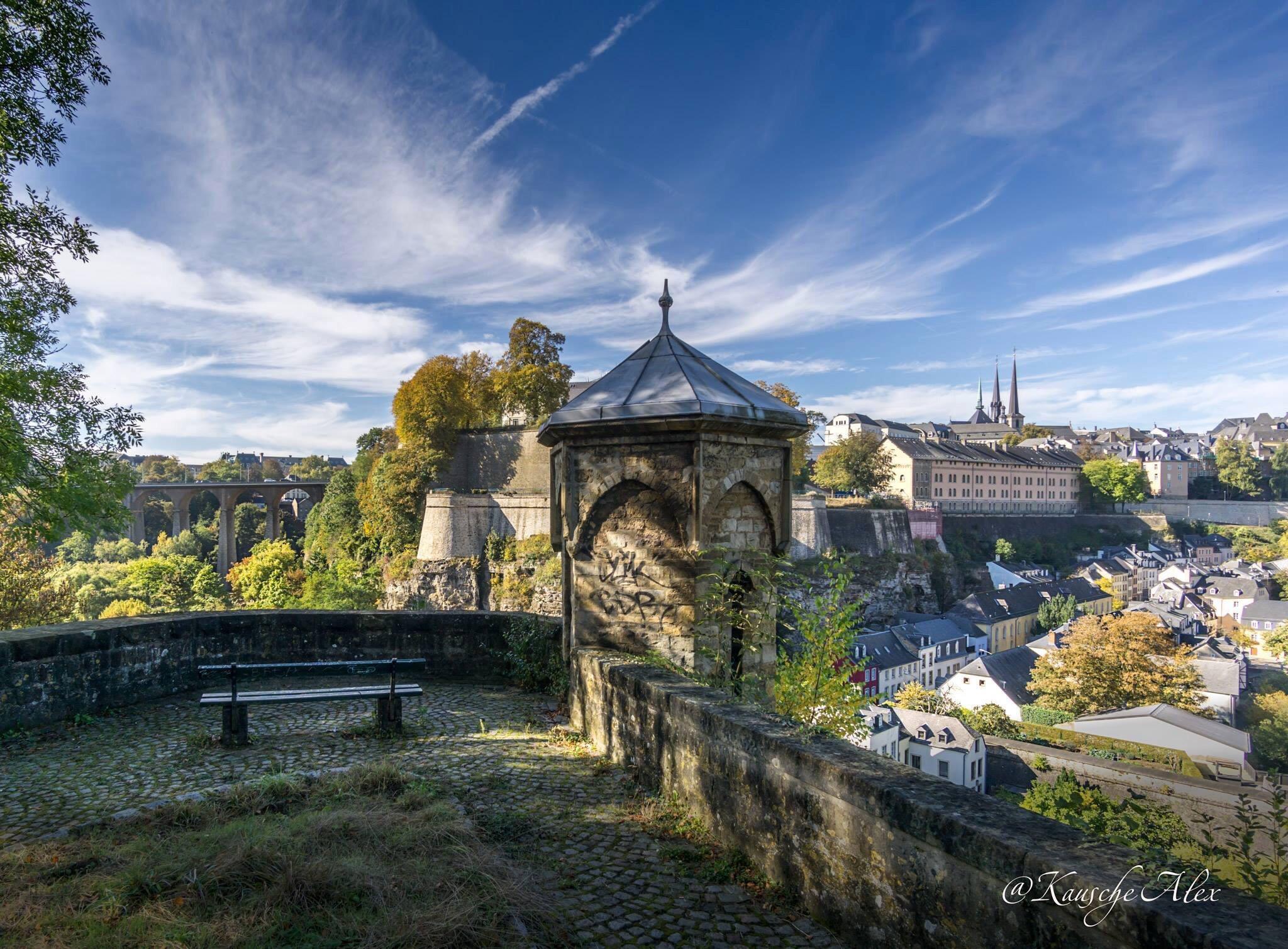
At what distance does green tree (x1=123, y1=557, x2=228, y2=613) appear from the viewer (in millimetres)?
42969

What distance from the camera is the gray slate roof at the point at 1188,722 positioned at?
2542 cm

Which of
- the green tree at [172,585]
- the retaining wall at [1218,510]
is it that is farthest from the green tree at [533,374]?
the retaining wall at [1218,510]

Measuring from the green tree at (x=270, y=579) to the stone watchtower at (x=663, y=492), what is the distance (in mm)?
42382

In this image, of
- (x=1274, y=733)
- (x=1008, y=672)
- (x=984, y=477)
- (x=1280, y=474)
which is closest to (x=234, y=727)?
(x=1274, y=733)

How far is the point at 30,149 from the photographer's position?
20.9 ft

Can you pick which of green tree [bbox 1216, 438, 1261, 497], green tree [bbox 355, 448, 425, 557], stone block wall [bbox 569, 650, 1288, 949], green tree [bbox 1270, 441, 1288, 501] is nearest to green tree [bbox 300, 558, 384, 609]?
green tree [bbox 355, 448, 425, 557]

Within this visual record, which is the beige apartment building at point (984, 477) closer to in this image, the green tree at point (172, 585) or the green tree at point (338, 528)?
the green tree at point (338, 528)

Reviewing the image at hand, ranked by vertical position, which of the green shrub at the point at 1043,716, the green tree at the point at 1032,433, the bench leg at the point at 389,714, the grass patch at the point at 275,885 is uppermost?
the green tree at the point at 1032,433

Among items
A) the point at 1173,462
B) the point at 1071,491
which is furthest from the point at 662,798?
the point at 1173,462

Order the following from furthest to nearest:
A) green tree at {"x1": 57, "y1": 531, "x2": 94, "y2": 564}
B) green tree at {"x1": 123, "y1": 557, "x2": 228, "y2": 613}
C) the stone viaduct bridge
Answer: green tree at {"x1": 57, "y1": 531, "x2": 94, "y2": 564} → the stone viaduct bridge → green tree at {"x1": 123, "y1": 557, "x2": 228, "y2": 613}

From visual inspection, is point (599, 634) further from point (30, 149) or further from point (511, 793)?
Result: point (30, 149)

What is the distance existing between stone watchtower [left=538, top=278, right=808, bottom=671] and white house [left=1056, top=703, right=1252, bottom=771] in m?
25.5

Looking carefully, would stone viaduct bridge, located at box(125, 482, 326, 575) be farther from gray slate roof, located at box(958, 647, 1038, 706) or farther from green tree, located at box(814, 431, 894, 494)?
gray slate roof, located at box(958, 647, 1038, 706)

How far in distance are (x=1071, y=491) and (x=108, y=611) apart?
310 feet
